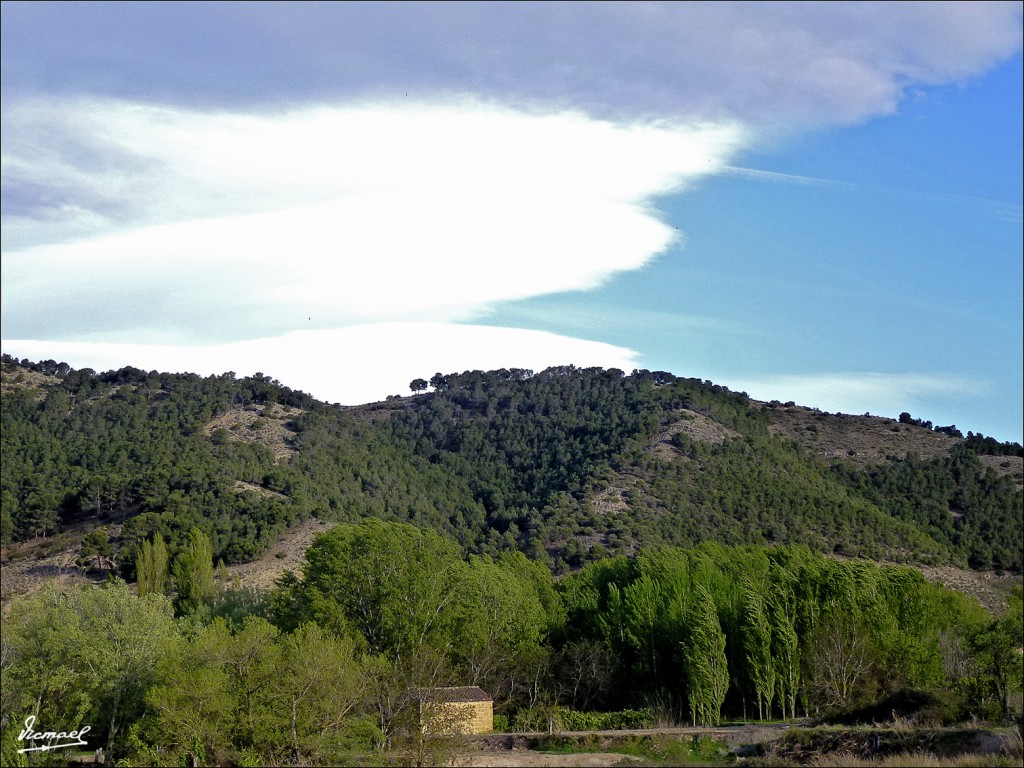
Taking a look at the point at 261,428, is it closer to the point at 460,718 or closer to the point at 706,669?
the point at 706,669

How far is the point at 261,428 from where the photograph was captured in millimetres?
118938

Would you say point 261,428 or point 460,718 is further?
point 261,428

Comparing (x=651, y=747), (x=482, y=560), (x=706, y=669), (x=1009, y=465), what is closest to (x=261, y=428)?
(x=482, y=560)

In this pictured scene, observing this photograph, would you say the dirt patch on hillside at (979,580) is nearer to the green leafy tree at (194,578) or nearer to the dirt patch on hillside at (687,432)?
the dirt patch on hillside at (687,432)

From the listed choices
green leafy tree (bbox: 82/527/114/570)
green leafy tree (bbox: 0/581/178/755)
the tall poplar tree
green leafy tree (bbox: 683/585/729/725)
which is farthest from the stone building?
green leafy tree (bbox: 82/527/114/570)

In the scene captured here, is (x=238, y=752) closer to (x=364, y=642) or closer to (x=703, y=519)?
(x=364, y=642)

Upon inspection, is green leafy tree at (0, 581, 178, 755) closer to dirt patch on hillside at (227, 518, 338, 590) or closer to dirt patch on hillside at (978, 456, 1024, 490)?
dirt patch on hillside at (227, 518, 338, 590)

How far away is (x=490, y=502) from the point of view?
113m

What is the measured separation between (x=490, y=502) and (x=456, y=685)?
199ft

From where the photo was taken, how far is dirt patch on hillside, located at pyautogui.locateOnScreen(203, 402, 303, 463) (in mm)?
114375

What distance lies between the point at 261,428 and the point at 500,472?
84.6ft

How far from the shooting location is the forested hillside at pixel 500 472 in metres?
93.6

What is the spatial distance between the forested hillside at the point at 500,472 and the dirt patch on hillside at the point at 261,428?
1.00 ft

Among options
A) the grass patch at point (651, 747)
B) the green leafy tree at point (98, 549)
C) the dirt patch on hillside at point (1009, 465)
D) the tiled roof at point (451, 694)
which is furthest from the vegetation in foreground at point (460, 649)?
the dirt patch on hillside at point (1009, 465)
